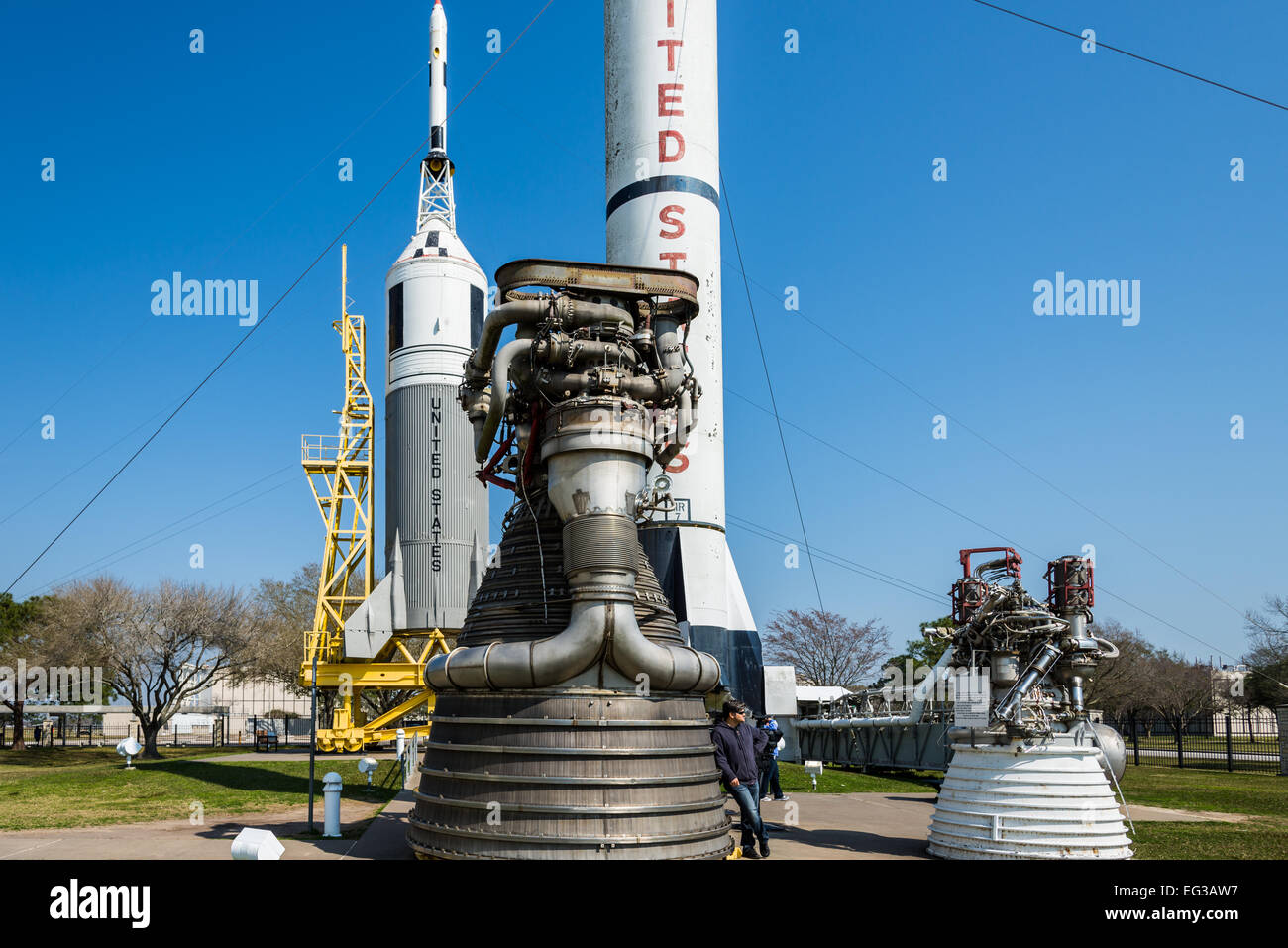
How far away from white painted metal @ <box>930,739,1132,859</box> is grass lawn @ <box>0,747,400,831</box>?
11.3 meters

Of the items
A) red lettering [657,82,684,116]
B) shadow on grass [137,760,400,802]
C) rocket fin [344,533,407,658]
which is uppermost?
red lettering [657,82,684,116]

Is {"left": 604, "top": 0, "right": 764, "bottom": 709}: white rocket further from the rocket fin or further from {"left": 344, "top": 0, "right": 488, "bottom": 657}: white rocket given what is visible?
the rocket fin

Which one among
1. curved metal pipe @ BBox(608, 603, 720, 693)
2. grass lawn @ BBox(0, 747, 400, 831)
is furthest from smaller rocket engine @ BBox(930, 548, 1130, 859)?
grass lawn @ BBox(0, 747, 400, 831)

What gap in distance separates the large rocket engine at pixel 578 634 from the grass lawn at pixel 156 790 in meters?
8.29

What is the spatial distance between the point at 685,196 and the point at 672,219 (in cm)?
57

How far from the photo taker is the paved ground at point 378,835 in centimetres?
1045

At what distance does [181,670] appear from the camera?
32531mm

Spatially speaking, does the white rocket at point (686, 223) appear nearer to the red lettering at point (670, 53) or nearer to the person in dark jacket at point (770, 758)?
the red lettering at point (670, 53)

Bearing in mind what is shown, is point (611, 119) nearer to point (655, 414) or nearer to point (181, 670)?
point (655, 414)

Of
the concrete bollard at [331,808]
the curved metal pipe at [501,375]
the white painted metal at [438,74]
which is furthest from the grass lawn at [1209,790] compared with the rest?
the white painted metal at [438,74]

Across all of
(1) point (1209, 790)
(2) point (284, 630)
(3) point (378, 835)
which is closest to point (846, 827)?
(3) point (378, 835)

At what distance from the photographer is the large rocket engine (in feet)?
26.3

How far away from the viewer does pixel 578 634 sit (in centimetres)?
805

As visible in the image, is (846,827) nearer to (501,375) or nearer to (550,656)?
(550,656)
